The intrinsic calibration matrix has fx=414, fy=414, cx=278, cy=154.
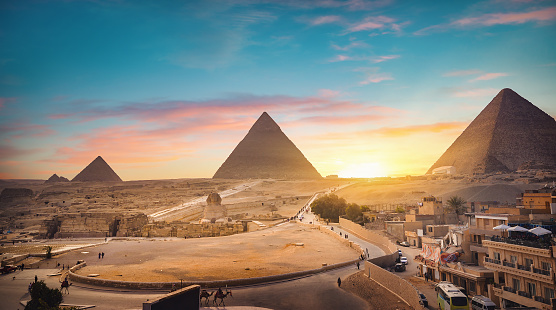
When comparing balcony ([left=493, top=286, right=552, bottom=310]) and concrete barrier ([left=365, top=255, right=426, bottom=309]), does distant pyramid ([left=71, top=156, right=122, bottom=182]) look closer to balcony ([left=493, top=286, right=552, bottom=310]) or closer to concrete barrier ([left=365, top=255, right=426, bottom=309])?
concrete barrier ([left=365, top=255, right=426, bottom=309])

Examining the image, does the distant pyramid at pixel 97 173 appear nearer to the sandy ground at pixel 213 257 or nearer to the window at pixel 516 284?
the sandy ground at pixel 213 257

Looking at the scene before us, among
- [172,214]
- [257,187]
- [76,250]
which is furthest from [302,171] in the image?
[76,250]

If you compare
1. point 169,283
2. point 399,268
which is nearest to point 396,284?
point 399,268

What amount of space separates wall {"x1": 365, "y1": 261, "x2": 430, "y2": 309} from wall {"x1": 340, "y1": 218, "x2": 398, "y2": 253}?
544 cm

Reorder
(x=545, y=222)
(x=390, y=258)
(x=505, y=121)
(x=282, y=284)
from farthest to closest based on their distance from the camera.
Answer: (x=505, y=121) < (x=390, y=258) < (x=545, y=222) < (x=282, y=284)

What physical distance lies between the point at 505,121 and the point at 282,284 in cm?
11125

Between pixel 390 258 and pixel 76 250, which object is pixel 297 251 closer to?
pixel 390 258

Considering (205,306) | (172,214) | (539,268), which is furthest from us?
(172,214)

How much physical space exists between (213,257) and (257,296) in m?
6.67

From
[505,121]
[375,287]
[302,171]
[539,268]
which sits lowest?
[375,287]

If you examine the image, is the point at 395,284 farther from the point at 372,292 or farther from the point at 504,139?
the point at 504,139

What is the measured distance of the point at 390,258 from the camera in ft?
62.8

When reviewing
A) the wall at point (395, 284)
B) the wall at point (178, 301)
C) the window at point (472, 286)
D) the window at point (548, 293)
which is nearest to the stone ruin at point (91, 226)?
the wall at point (395, 284)

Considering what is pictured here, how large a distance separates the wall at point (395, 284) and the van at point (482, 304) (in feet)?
6.67
